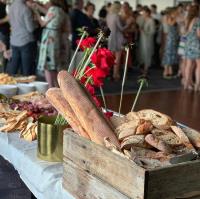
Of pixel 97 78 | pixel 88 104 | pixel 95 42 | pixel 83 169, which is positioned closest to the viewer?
pixel 83 169

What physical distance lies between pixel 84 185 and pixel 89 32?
0.77 metres

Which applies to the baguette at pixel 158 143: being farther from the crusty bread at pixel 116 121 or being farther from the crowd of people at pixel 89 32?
the crowd of people at pixel 89 32

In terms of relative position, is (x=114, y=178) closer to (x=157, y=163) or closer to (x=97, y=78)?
(x=157, y=163)

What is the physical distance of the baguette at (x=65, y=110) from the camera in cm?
136

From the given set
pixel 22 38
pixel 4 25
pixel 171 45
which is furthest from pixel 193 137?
pixel 171 45

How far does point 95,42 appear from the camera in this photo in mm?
1691

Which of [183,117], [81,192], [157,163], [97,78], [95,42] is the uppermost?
[95,42]

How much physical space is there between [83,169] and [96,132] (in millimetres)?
114

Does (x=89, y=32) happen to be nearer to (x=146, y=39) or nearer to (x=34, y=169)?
(x=34, y=169)

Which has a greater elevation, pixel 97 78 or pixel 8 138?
pixel 97 78

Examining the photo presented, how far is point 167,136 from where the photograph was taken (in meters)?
1.31

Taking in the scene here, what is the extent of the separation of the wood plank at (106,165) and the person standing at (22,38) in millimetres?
3769

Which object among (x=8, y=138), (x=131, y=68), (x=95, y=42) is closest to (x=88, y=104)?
(x=95, y=42)

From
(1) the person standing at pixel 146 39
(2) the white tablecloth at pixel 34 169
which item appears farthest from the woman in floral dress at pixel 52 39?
(1) the person standing at pixel 146 39
